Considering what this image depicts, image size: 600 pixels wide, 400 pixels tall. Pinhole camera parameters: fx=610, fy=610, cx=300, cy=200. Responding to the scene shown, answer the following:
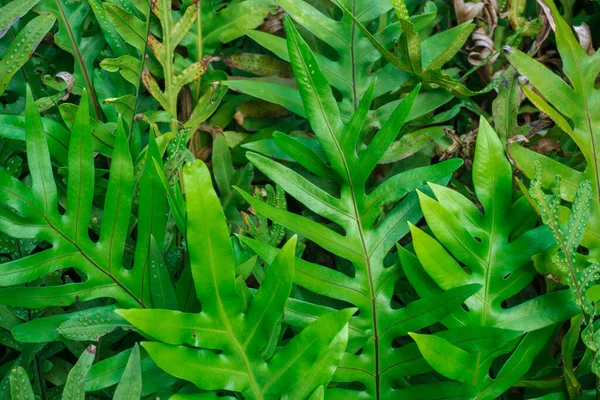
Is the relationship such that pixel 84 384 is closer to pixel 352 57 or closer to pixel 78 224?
pixel 78 224

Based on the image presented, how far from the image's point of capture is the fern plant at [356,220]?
0.68 meters

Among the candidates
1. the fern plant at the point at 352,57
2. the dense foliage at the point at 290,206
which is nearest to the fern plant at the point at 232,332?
the dense foliage at the point at 290,206

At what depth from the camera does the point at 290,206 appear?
A: 0.83 m

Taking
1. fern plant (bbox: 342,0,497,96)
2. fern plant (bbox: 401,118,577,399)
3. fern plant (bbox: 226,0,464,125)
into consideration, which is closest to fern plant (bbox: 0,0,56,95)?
fern plant (bbox: 226,0,464,125)

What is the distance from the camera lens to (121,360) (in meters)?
0.65

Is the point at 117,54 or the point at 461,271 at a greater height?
the point at 117,54

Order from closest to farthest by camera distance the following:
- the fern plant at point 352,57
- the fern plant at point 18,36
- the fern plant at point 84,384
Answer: the fern plant at point 84,384
the fern plant at point 18,36
the fern plant at point 352,57

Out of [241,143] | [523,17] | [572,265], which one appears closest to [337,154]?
[241,143]

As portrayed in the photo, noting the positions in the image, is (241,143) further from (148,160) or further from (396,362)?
(396,362)

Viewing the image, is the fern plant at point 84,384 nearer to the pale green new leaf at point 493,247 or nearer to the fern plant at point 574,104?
the pale green new leaf at point 493,247

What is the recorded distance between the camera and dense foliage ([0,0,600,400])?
2.05 feet

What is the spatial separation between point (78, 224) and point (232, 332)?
0.20 meters

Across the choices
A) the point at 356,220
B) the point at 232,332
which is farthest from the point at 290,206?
Result: the point at 232,332

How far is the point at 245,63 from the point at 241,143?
11cm
